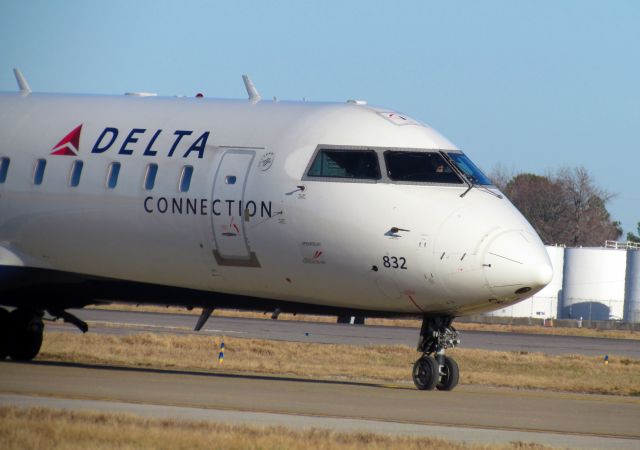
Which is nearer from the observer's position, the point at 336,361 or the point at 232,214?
the point at 232,214

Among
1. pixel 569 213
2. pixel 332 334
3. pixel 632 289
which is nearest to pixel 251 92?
pixel 332 334

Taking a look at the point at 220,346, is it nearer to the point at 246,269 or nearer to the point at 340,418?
the point at 246,269

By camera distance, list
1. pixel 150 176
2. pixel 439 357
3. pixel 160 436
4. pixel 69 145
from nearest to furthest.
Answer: pixel 160 436 < pixel 439 357 < pixel 150 176 < pixel 69 145

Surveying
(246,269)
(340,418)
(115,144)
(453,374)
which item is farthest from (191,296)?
(340,418)

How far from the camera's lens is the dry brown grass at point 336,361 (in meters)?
30.6

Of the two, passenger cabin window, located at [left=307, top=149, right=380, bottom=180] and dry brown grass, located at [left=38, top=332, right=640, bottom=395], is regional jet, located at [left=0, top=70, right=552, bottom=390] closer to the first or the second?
passenger cabin window, located at [left=307, top=149, right=380, bottom=180]

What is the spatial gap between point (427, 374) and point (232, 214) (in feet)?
15.0

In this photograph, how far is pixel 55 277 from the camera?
26.7m

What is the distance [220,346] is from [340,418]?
65.6 feet

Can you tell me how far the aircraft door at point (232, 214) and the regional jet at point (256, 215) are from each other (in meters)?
0.03

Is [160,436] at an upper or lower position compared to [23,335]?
lower

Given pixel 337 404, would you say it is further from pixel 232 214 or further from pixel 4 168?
pixel 4 168

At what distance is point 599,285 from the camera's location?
97.4m

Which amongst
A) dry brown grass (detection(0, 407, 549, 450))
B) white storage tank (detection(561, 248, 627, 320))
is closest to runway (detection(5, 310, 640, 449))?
dry brown grass (detection(0, 407, 549, 450))
